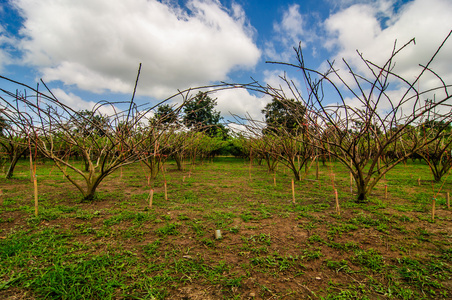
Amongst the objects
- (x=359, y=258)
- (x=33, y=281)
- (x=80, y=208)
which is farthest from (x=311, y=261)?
(x=80, y=208)

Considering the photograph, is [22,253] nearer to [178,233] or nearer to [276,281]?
[178,233]

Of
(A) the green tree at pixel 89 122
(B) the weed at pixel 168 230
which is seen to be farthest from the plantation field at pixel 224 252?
(A) the green tree at pixel 89 122

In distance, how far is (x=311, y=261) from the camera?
2.52m

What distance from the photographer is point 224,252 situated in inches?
108

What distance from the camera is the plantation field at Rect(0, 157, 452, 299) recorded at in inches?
78.7

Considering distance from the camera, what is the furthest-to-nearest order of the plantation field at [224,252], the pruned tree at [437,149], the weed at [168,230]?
the pruned tree at [437,149] → the weed at [168,230] → the plantation field at [224,252]

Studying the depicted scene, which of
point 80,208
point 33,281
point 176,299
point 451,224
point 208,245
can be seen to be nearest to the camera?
point 176,299

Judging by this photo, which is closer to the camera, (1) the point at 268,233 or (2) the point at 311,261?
(2) the point at 311,261

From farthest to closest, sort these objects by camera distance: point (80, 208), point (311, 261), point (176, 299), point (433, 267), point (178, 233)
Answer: point (80, 208)
point (178, 233)
point (311, 261)
point (433, 267)
point (176, 299)

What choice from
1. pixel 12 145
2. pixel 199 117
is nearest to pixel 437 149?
pixel 199 117

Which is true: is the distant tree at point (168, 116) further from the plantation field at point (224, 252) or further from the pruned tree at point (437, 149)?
the pruned tree at point (437, 149)

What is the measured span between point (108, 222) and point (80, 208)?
1.37 m

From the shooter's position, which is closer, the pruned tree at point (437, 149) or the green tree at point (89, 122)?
the green tree at point (89, 122)

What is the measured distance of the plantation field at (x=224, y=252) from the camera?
6.56ft
